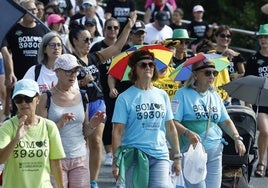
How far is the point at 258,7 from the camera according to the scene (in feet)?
78.4

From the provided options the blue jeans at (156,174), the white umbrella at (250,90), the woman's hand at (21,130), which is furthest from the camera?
the white umbrella at (250,90)

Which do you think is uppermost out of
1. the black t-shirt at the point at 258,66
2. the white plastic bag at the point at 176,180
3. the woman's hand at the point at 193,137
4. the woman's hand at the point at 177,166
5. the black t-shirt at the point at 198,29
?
the black t-shirt at the point at 198,29

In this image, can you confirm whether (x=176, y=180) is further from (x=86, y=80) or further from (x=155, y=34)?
(x=155, y=34)

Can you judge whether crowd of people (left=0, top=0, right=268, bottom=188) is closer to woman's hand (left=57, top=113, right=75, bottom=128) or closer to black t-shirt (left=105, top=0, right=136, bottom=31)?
woman's hand (left=57, top=113, right=75, bottom=128)

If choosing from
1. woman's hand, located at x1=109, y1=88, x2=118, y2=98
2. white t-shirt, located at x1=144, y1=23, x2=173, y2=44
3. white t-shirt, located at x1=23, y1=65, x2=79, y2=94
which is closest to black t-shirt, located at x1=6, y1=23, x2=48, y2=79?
woman's hand, located at x1=109, y1=88, x2=118, y2=98

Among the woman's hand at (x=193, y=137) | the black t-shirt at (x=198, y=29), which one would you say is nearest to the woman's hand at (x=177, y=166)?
the woman's hand at (x=193, y=137)

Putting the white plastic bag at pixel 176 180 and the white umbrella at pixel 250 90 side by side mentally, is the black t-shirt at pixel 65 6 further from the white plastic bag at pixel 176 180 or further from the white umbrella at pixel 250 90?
the white plastic bag at pixel 176 180

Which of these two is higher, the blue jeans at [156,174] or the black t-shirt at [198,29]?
the black t-shirt at [198,29]

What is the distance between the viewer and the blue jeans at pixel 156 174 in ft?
30.7

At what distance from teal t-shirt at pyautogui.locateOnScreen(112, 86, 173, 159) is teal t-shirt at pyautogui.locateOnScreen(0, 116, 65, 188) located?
4.18 ft

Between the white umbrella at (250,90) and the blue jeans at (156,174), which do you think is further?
the white umbrella at (250,90)

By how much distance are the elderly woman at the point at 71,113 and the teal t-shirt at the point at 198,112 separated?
100 centimetres

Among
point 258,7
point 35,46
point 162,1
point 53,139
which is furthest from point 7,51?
point 258,7

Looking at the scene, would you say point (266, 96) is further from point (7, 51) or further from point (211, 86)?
point (7, 51)
